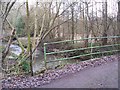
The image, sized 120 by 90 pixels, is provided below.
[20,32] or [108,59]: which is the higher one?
[20,32]

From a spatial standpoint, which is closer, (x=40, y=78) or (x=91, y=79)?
(x=91, y=79)

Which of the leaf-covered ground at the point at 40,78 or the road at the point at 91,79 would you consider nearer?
the road at the point at 91,79

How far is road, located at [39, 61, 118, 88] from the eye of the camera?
157 inches

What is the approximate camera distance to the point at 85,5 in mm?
9914

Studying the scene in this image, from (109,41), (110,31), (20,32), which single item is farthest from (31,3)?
(110,31)

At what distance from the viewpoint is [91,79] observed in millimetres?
4375

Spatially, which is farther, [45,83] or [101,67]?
[101,67]

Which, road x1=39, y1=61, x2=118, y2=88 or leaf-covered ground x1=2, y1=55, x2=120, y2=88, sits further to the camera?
leaf-covered ground x1=2, y1=55, x2=120, y2=88

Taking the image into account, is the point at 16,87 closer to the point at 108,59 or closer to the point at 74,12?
the point at 108,59

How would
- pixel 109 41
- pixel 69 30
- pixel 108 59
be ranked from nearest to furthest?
pixel 108 59 → pixel 109 41 → pixel 69 30

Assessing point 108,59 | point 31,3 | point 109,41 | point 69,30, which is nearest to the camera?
point 108,59

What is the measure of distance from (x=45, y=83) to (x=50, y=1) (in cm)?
378

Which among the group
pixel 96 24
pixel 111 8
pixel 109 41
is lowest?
pixel 109 41

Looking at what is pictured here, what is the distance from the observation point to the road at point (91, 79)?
3.98m
